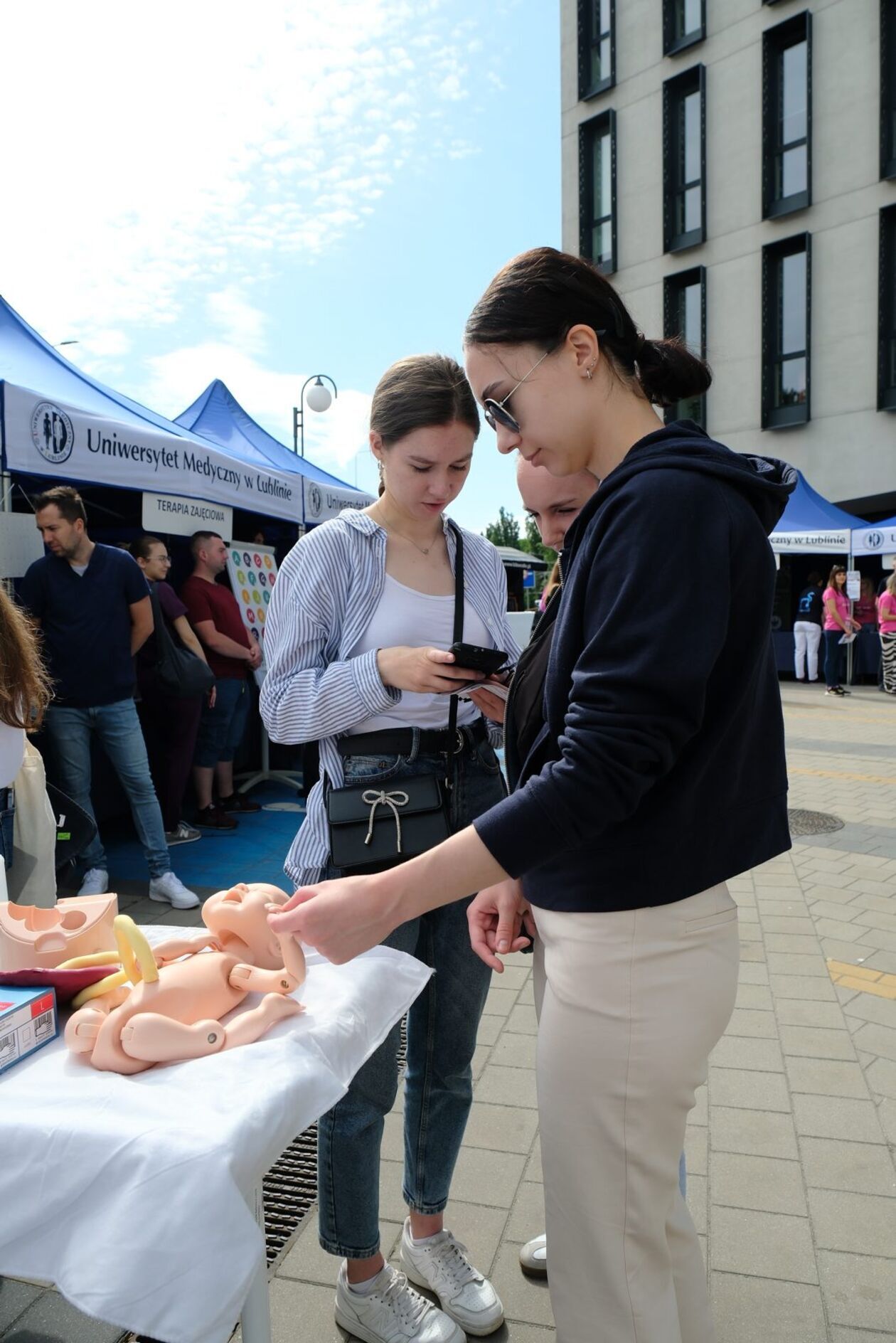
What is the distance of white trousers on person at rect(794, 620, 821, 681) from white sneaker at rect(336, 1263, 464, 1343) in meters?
14.9

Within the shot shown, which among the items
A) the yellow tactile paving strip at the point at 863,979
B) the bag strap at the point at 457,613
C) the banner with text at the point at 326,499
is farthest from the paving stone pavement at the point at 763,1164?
the banner with text at the point at 326,499

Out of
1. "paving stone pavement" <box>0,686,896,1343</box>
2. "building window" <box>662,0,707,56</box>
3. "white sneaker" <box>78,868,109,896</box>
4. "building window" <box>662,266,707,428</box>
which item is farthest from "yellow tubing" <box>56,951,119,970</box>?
"building window" <box>662,0,707,56</box>

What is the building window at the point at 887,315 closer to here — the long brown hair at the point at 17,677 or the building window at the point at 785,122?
the building window at the point at 785,122

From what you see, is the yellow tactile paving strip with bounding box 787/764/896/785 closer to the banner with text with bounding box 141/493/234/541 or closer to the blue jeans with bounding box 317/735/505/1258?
the banner with text with bounding box 141/493/234/541

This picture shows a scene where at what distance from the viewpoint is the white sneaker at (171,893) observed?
4.65 meters

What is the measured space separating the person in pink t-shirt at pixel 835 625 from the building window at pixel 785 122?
28.1 ft

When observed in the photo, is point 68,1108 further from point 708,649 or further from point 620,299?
point 620,299

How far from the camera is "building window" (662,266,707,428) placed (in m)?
19.9

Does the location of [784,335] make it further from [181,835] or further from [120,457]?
[181,835]

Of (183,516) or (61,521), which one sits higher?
(183,516)

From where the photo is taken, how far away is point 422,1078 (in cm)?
202

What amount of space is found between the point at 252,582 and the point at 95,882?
2.98 metres

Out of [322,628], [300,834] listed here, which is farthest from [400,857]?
[322,628]

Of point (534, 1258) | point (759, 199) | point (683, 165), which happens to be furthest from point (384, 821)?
point (683, 165)
